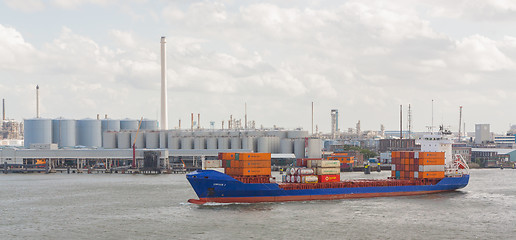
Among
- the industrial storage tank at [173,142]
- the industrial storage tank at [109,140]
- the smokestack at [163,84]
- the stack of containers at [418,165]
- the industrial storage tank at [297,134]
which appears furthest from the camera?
the smokestack at [163,84]

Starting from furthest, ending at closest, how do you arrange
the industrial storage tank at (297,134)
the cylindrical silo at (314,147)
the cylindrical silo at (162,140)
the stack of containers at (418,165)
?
1. the cylindrical silo at (162,140)
2. the industrial storage tank at (297,134)
3. the cylindrical silo at (314,147)
4. the stack of containers at (418,165)

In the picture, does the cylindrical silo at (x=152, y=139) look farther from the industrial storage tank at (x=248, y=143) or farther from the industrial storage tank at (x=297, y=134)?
the industrial storage tank at (x=297, y=134)

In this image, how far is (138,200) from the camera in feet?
257

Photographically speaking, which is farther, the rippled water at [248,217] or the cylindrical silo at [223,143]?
the cylindrical silo at [223,143]

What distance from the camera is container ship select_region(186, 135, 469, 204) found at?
73.3 meters

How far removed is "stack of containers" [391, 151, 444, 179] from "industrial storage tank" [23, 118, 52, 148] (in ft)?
448

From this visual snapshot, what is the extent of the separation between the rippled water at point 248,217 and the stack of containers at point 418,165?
4.04 metres

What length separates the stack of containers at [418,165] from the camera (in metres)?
88.7

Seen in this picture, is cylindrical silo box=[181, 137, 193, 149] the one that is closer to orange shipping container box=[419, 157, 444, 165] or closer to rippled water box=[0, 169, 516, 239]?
rippled water box=[0, 169, 516, 239]

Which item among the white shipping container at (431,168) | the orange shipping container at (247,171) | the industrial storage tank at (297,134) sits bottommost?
the white shipping container at (431,168)

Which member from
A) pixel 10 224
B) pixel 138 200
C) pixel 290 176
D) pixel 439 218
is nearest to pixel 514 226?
pixel 439 218

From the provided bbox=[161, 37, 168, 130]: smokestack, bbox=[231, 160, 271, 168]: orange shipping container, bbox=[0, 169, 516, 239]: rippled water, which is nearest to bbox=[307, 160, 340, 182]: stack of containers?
bbox=[0, 169, 516, 239]: rippled water

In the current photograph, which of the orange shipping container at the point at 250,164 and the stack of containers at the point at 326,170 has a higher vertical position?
the orange shipping container at the point at 250,164

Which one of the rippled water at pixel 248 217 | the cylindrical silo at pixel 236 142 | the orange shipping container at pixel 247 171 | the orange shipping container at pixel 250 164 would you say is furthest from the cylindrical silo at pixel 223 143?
the orange shipping container at pixel 250 164
